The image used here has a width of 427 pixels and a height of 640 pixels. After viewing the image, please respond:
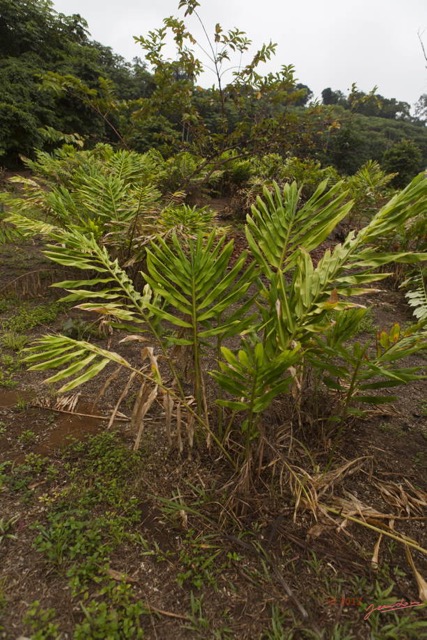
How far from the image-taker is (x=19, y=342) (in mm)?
2338

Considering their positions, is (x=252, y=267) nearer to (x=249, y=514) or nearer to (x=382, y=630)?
(x=249, y=514)

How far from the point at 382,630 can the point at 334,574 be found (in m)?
0.18

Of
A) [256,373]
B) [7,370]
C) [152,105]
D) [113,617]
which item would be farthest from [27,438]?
[152,105]

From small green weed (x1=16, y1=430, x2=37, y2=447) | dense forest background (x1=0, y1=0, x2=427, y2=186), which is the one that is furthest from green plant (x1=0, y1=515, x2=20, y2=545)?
dense forest background (x1=0, y1=0, x2=427, y2=186)

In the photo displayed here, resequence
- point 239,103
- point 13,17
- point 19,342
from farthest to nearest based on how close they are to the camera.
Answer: point 13,17 < point 239,103 < point 19,342

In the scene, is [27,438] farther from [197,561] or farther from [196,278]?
[196,278]

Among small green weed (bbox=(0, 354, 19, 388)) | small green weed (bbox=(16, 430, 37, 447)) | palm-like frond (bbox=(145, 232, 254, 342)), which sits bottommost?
small green weed (bbox=(0, 354, 19, 388))

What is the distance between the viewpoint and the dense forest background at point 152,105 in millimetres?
3545

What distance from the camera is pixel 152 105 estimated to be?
379 cm

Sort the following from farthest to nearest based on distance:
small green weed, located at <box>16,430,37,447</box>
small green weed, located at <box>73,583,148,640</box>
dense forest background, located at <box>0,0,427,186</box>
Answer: dense forest background, located at <box>0,0,427,186</box> → small green weed, located at <box>16,430,37,447</box> → small green weed, located at <box>73,583,148,640</box>

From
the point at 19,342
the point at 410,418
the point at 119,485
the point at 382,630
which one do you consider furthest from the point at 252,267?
the point at 19,342

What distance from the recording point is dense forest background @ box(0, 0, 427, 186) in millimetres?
3545

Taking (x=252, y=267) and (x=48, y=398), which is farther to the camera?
(x=48, y=398)

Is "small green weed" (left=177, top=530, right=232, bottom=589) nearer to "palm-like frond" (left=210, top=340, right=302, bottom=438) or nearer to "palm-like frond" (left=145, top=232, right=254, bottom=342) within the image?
"palm-like frond" (left=210, top=340, right=302, bottom=438)
